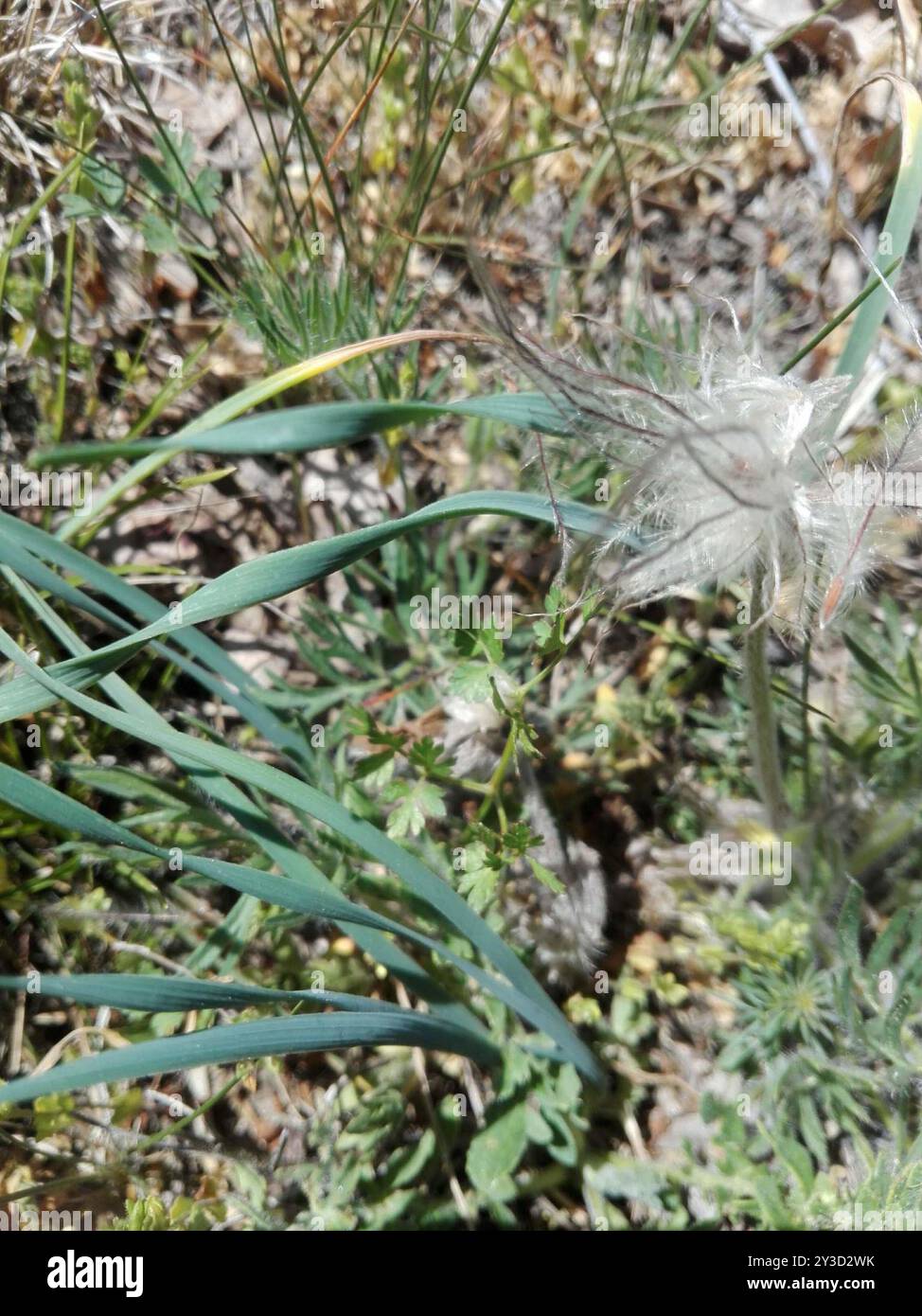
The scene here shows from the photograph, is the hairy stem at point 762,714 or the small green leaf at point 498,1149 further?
the small green leaf at point 498,1149

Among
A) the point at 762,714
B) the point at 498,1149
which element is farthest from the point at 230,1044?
the point at 762,714

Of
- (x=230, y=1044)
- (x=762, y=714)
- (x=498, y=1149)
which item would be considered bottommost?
(x=498, y=1149)

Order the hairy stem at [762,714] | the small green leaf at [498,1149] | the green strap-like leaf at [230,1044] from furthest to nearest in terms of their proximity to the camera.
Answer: the small green leaf at [498,1149]
the hairy stem at [762,714]
the green strap-like leaf at [230,1044]

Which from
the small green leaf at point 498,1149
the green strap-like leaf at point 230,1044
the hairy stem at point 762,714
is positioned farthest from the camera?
the small green leaf at point 498,1149

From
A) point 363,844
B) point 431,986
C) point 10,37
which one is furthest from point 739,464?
point 10,37

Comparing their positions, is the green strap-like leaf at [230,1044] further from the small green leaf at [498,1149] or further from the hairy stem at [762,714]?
the hairy stem at [762,714]

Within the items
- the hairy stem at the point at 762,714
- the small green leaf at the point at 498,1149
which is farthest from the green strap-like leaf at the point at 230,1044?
the hairy stem at the point at 762,714

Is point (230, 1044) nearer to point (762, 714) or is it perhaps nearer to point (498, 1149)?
point (498, 1149)

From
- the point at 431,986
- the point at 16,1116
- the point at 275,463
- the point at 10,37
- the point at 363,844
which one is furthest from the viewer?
the point at 275,463

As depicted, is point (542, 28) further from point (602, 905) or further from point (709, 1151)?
point (709, 1151)
